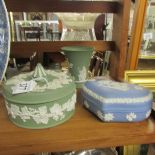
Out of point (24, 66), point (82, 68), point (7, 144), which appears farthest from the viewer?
point (24, 66)

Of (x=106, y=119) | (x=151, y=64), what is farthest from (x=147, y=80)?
(x=106, y=119)

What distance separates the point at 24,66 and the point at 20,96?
343mm

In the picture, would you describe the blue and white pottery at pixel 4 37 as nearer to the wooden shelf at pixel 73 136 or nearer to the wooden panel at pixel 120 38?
the wooden shelf at pixel 73 136

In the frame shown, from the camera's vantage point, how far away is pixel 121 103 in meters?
0.50

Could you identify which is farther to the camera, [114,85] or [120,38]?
[120,38]

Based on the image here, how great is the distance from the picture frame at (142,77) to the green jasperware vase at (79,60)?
0.48ft

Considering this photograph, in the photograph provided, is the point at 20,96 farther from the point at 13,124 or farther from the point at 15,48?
the point at 15,48

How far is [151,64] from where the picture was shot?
2.89 ft

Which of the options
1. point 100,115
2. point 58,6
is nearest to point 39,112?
point 100,115

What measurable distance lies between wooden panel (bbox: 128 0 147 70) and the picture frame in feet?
0.10

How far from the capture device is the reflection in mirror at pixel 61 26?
76cm

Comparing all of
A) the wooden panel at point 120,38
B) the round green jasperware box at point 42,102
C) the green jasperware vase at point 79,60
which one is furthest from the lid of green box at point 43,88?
the wooden panel at point 120,38

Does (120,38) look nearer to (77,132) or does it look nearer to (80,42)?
(80,42)

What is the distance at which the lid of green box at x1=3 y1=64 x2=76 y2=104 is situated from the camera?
18.3 inches
